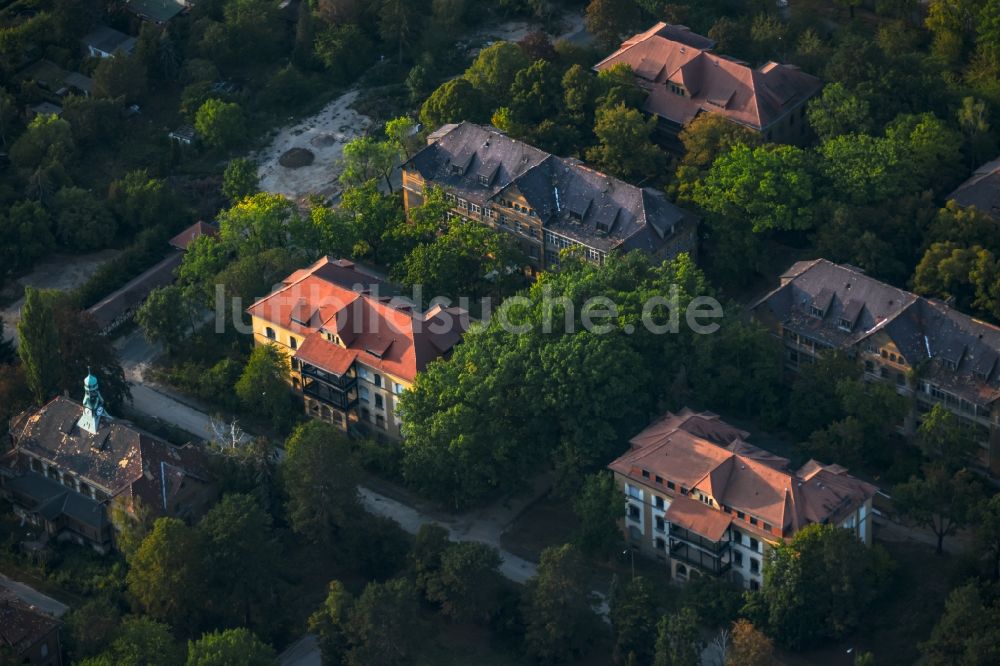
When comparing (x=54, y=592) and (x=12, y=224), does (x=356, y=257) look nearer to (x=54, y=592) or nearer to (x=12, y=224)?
(x=12, y=224)

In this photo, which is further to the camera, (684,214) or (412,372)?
(684,214)

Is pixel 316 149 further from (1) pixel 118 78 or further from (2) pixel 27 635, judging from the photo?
(2) pixel 27 635

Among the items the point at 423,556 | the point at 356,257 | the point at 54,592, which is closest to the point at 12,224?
the point at 356,257

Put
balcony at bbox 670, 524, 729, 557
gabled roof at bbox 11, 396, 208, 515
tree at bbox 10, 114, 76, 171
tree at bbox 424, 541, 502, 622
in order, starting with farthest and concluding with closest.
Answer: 1. tree at bbox 10, 114, 76, 171
2. gabled roof at bbox 11, 396, 208, 515
3. balcony at bbox 670, 524, 729, 557
4. tree at bbox 424, 541, 502, 622

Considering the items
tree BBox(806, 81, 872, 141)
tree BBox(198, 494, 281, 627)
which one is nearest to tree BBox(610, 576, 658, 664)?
tree BBox(198, 494, 281, 627)

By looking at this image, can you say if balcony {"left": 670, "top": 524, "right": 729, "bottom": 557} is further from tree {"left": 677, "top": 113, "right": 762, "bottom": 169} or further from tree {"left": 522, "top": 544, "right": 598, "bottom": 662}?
tree {"left": 677, "top": 113, "right": 762, "bottom": 169}

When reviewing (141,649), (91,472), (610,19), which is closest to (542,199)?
(610,19)
